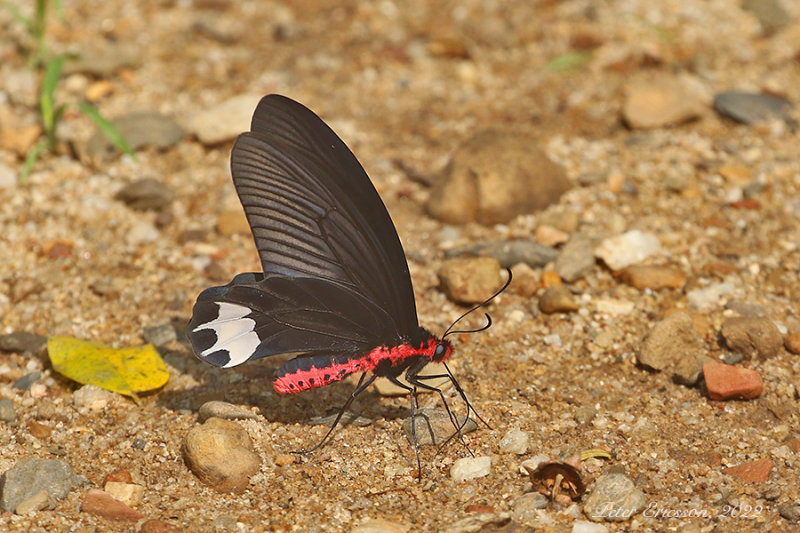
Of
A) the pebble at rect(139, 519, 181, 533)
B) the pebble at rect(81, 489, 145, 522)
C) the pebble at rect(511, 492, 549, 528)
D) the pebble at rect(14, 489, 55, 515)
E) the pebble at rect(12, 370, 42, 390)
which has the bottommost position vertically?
the pebble at rect(511, 492, 549, 528)

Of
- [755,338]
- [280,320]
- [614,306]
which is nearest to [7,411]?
[280,320]

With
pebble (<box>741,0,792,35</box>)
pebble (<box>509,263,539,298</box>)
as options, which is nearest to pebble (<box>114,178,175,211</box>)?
pebble (<box>509,263,539,298</box>)

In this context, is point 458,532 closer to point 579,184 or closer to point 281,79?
point 579,184

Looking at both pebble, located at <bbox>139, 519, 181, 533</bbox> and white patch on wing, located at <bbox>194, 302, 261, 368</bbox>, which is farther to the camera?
white patch on wing, located at <bbox>194, 302, 261, 368</bbox>

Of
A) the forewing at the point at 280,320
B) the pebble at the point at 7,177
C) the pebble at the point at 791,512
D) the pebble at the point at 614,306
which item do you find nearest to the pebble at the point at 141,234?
the pebble at the point at 7,177

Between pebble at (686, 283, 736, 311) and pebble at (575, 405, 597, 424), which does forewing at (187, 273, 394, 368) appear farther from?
pebble at (686, 283, 736, 311)

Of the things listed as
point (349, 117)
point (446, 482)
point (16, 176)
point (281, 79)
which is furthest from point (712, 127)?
point (16, 176)
